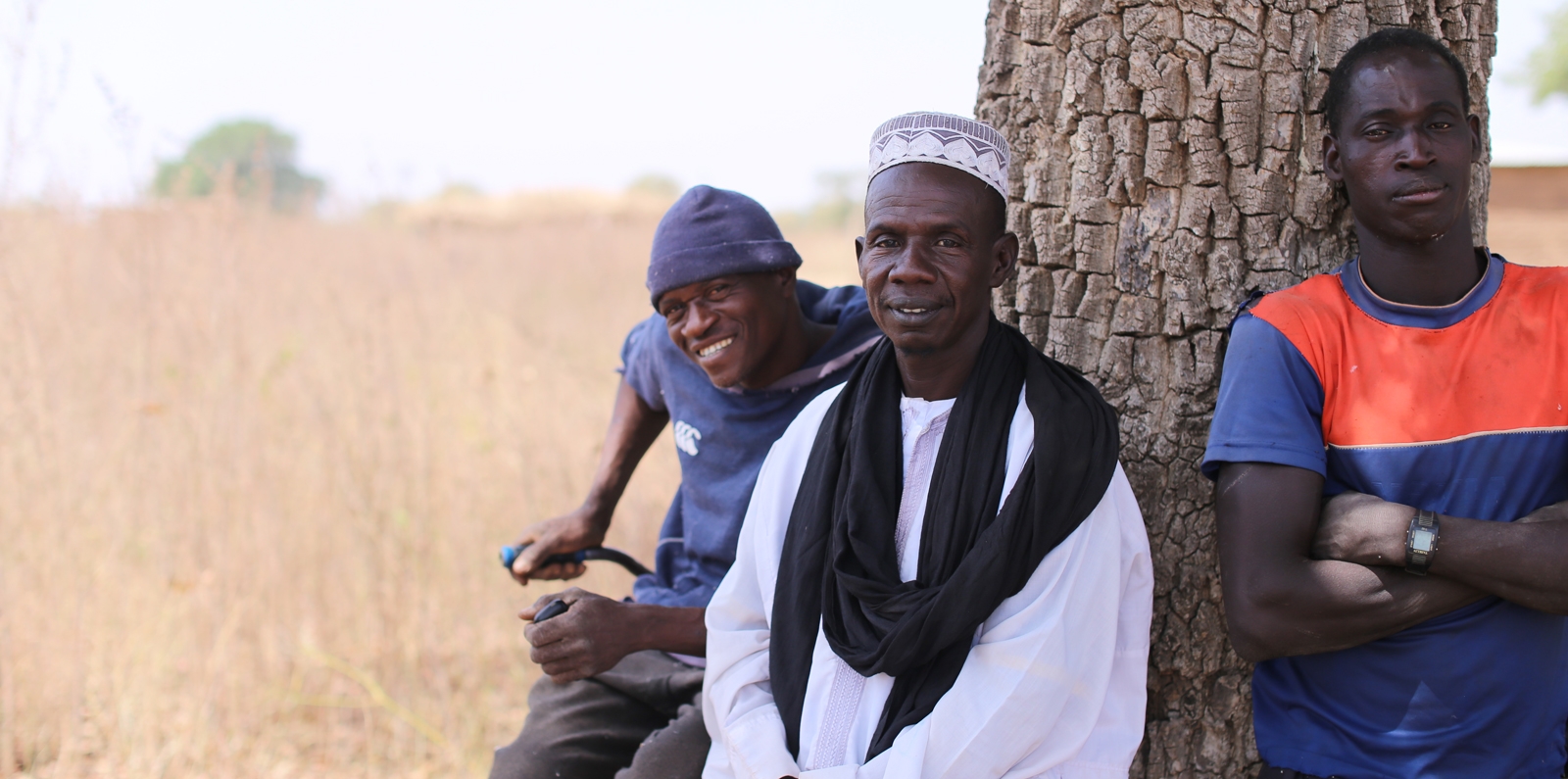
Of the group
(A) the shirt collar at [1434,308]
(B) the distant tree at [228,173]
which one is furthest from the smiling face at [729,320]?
(B) the distant tree at [228,173]

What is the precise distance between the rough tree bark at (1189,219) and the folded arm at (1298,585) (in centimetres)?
42

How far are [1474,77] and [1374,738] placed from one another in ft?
4.73

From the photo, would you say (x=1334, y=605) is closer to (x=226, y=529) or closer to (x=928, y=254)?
(x=928, y=254)

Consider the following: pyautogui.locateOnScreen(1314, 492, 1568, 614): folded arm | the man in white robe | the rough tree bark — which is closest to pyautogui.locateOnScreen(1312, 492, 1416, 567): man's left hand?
pyautogui.locateOnScreen(1314, 492, 1568, 614): folded arm

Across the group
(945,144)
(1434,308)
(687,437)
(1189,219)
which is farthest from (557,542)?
(1434,308)

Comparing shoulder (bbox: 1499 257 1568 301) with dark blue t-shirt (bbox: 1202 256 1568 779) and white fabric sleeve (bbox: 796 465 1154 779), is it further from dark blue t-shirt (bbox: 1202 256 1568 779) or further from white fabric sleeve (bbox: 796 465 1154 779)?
white fabric sleeve (bbox: 796 465 1154 779)

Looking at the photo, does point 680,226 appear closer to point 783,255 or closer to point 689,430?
point 783,255

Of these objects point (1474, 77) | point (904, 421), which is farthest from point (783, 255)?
point (1474, 77)

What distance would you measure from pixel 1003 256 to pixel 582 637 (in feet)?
3.90

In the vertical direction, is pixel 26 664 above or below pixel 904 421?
below

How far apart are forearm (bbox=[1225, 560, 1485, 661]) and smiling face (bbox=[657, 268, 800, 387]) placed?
125 cm

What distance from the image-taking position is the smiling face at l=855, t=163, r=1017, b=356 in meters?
1.86

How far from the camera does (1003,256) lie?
6.45ft

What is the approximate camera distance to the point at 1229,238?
2.17m
